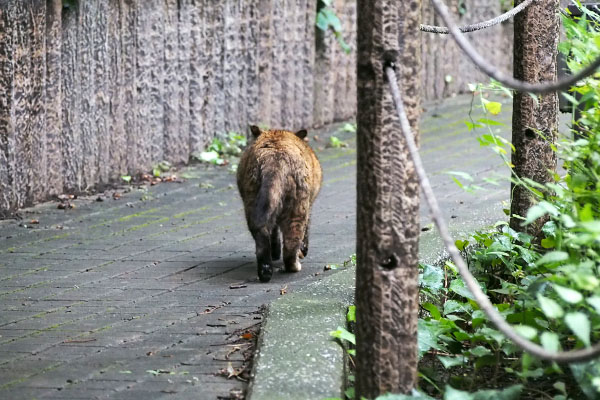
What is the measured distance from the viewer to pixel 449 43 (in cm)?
1411

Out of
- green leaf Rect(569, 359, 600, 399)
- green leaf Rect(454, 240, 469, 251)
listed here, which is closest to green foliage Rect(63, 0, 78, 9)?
green leaf Rect(454, 240, 469, 251)

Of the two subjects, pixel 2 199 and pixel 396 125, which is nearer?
pixel 396 125

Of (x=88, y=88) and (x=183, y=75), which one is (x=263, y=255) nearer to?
(x=88, y=88)

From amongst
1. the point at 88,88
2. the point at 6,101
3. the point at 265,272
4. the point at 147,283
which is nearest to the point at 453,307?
the point at 265,272

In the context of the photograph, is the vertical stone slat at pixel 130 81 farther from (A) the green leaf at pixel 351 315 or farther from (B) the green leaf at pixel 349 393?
(B) the green leaf at pixel 349 393

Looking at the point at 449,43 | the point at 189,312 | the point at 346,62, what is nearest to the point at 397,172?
the point at 189,312

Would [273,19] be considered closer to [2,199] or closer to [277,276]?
[2,199]

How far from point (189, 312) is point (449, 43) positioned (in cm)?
951

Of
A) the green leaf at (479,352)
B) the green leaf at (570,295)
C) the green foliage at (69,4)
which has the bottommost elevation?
the green leaf at (479,352)

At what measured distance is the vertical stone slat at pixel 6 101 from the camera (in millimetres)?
7781

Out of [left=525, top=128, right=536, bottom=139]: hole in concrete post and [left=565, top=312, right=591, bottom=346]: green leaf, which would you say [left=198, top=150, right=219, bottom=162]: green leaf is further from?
[left=565, top=312, right=591, bottom=346]: green leaf

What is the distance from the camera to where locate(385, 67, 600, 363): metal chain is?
2.87 metres

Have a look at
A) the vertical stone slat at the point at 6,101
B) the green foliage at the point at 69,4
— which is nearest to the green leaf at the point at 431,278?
the vertical stone slat at the point at 6,101

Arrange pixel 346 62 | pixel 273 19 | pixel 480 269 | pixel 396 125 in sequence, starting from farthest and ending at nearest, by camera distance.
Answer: pixel 346 62 → pixel 273 19 → pixel 480 269 → pixel 396 125
